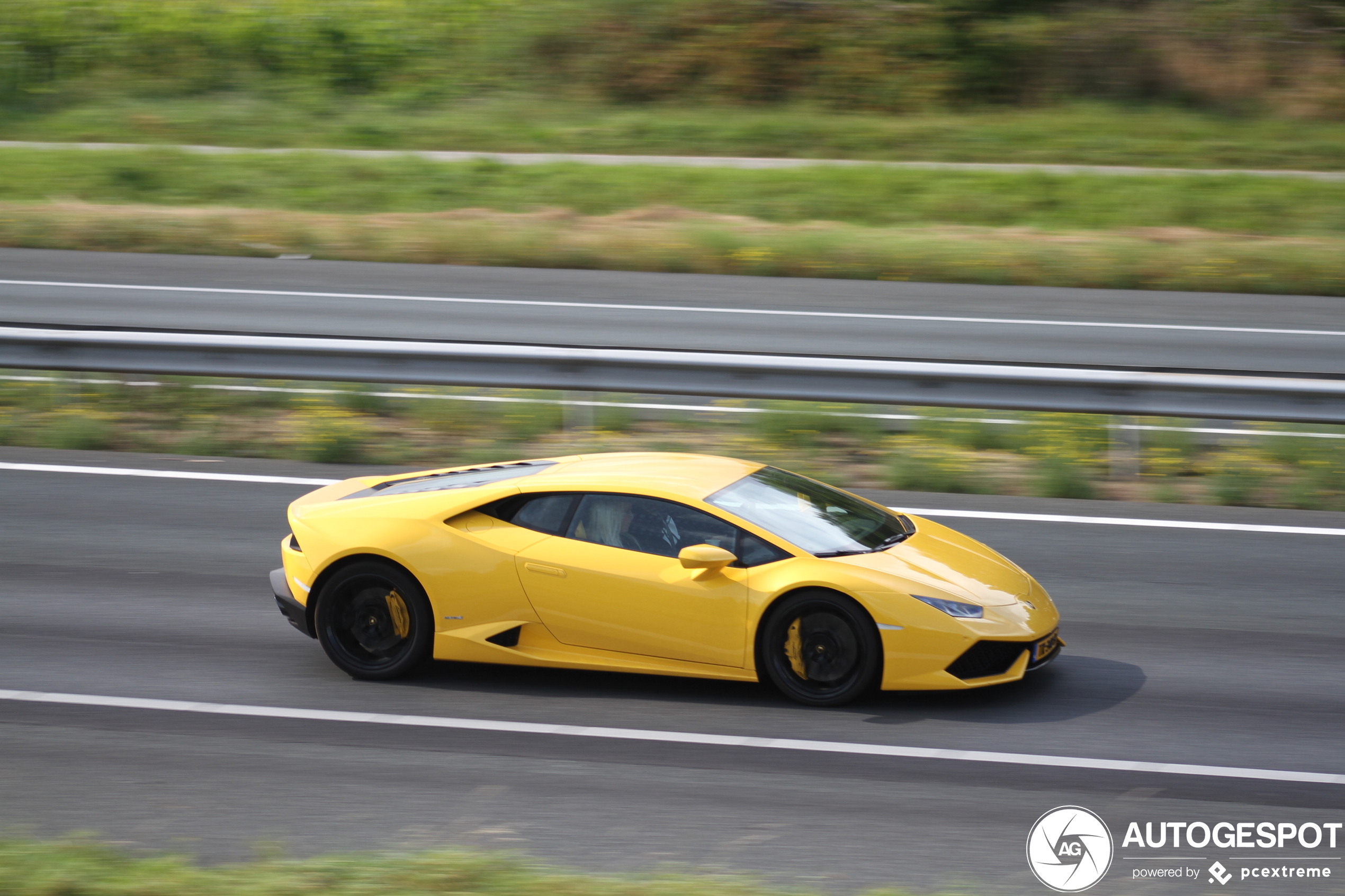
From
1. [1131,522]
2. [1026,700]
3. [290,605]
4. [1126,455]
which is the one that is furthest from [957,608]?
[1126,455]

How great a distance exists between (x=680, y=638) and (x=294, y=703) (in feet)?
6.29

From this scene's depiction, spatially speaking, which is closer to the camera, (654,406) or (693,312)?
(654,406)

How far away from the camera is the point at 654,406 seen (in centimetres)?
1317

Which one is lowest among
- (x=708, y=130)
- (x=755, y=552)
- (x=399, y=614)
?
(x=399, y=614)

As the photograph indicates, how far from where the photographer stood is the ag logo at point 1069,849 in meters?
5.40

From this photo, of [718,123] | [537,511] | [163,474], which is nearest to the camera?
[537,511]

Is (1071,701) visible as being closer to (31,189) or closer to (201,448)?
(201,448)

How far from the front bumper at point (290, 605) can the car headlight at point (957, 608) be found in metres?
3.08

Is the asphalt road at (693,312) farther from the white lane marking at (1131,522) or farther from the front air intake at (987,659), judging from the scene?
the front air intake at (987,659)

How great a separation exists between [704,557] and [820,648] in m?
0.71

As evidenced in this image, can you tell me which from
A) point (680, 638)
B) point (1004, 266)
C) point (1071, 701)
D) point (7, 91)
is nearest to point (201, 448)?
point (680, 638)

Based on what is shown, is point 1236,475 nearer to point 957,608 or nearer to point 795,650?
point 957,608

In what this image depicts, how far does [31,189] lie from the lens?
2381cm

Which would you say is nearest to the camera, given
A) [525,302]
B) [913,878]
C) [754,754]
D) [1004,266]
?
[913,878]
